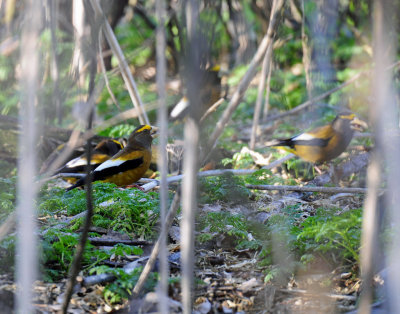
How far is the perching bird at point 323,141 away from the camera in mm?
6066

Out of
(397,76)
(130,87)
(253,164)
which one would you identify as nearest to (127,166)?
(130,87)

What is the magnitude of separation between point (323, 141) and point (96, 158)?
295 centimetres

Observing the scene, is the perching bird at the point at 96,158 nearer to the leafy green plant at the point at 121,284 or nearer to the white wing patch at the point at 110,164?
→ the white wing patch at the point at 110,164

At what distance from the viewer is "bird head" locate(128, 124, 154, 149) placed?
5.82m

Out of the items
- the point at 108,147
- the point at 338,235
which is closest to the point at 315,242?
the point at 338,235

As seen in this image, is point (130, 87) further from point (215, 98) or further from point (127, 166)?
point (215, 98)

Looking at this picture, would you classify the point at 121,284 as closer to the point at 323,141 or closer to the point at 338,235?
the point at 338,235

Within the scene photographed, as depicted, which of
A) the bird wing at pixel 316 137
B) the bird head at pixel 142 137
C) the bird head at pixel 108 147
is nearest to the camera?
→ the bird head at pixel 142 137

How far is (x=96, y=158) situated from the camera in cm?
638

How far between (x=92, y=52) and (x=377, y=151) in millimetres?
1366

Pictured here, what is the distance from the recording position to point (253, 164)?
A: 19.9 ft

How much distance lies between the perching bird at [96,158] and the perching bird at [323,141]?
214cm

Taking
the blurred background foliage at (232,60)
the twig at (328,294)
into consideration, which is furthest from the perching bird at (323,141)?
the twig at (328,294)

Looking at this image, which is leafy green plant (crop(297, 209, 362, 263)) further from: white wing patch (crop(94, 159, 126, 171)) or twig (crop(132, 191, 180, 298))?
white wing patch (crop(94, 159, 126, 171))
